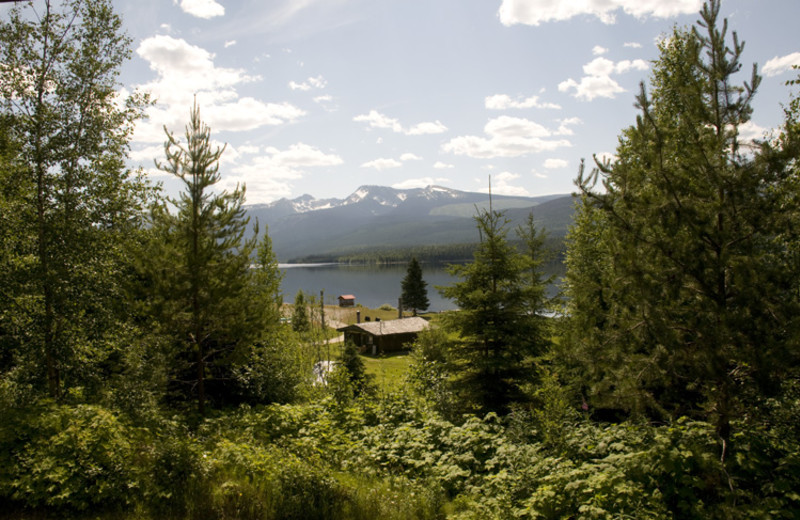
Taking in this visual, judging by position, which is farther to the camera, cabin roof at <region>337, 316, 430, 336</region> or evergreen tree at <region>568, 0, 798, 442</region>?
cabin roof at <region>337, 316, 430, 336</region>

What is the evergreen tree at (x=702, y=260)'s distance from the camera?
5.08m

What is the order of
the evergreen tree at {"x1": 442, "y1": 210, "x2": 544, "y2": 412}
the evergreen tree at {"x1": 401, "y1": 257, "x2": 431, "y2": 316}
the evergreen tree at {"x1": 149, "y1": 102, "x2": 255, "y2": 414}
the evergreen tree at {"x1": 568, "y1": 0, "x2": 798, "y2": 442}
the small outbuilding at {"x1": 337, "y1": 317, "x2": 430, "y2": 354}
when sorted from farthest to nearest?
the evergreen tree at {"x1": 401, "y1": 257, "x2": 431, "y2": 316} → the small outbuilding at {"x1": 337, "y1": 317, "x2": 430, "y2": 354} → the evergreen tree at {"x1": 442, "y1": 210, "x2": 544, "y2": 412} → the evergreen tree at {"x1": 149, "y1": 102, "x2": 255, "y2": 414} → the evergreen tree at {"x1": 568, "y1": 0, "x2": 798, "y2": 442}

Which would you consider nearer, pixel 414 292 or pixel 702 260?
pixel 702 260

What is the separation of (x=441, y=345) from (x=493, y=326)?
1.44 m

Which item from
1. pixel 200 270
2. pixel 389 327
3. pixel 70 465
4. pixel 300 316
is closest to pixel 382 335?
pixel 389 327

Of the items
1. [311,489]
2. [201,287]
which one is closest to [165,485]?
[311,489]

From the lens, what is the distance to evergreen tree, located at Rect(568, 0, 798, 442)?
5.08 m

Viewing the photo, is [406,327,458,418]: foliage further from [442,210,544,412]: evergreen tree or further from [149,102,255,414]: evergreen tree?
[149,102,255,414]: evergreen tree

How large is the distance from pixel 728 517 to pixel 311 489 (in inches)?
194

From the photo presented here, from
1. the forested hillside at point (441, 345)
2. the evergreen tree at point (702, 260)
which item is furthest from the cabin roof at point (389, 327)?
the evergreen tree at point (702, 260)

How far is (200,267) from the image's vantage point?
899cm

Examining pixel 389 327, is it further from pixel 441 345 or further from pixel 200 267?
pixel 200 267

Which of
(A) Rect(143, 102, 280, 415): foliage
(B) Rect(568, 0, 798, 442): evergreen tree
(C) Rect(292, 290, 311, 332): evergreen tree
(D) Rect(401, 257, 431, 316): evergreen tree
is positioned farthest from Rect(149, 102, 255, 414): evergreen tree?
(D) Rect(401, 257, 431, 316): evergreen tree

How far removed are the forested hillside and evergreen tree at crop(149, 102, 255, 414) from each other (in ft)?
0.20
